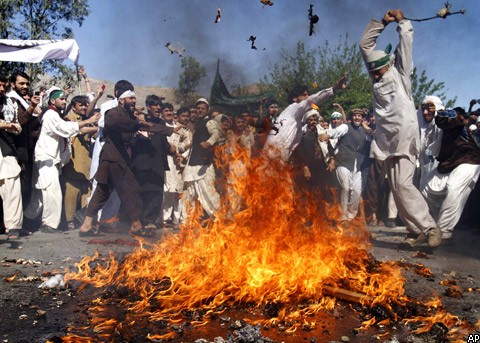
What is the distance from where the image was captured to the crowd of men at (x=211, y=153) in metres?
7.45

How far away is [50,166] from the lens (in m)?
9.13

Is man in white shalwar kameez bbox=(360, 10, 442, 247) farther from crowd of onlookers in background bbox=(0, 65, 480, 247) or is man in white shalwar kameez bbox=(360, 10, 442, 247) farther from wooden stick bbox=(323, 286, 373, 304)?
wooden stick bbox=(323, 286, 373, 304)

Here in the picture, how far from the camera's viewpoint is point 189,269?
15.9 feet

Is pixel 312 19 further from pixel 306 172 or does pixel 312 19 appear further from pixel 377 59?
pixel 306 172

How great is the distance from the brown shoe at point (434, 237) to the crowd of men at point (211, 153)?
1 centimetres

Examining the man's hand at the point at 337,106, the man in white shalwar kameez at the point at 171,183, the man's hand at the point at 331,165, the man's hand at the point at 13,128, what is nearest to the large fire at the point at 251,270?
the man's hand at the point at 13,128

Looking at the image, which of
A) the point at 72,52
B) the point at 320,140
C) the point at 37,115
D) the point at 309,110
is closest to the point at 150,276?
the point at 309,110

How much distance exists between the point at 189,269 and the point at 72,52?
7.51 metres

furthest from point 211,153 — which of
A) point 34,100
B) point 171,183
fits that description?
point 34,100

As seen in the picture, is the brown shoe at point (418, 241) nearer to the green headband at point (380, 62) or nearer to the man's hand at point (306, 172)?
the green headband at point (380, 62)

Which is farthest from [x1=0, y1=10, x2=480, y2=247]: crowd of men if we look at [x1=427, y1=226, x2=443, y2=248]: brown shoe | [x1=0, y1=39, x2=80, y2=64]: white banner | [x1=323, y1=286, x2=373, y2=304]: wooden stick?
[x1=323, y1=286, x2=373, y2=304]: wooden stick

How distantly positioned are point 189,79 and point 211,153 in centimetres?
149

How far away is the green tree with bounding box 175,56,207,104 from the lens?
30.6ft

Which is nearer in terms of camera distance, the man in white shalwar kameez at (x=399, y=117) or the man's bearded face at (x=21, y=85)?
the man in white shalwar kameez at (x=399, y=117)
